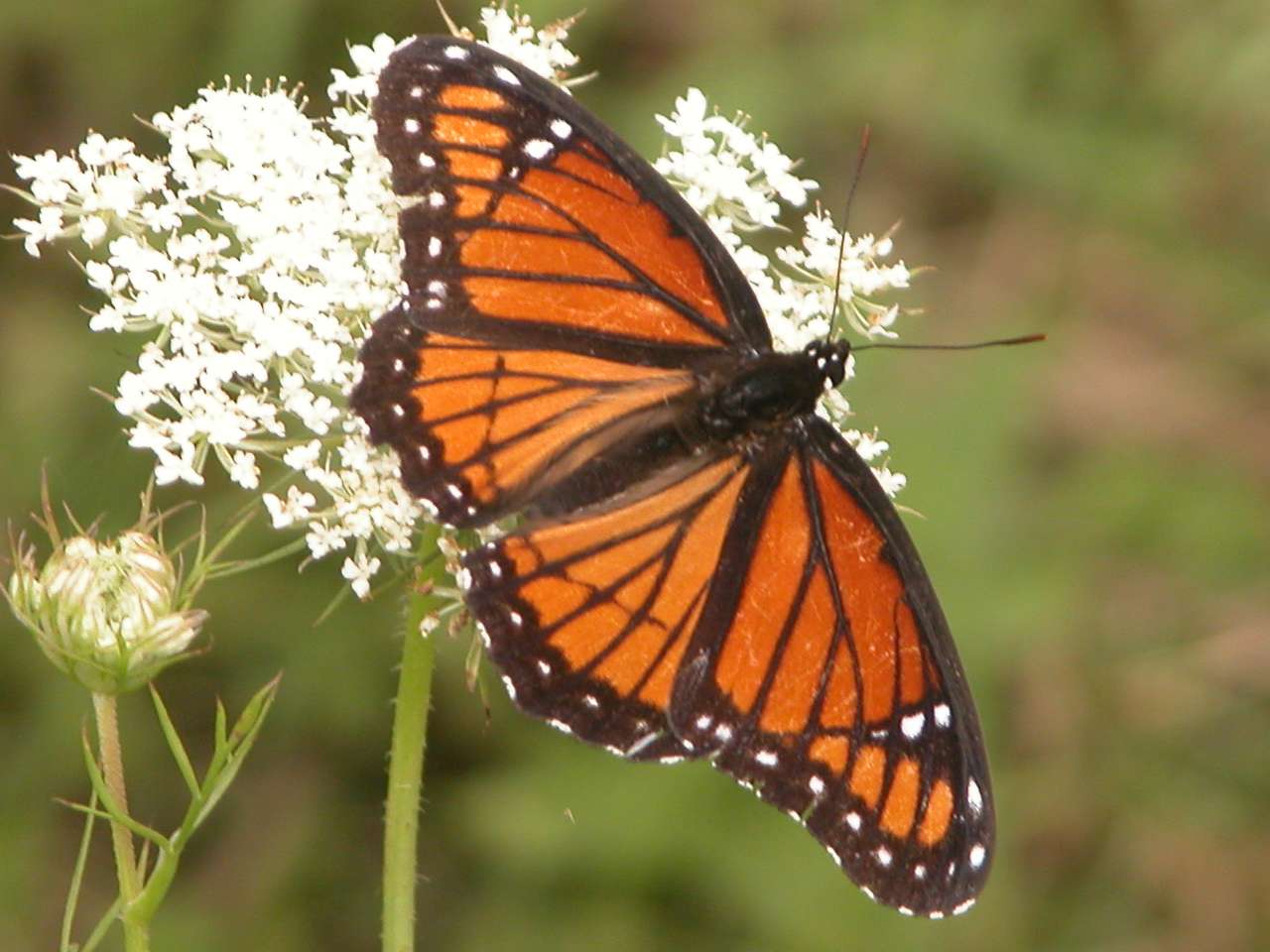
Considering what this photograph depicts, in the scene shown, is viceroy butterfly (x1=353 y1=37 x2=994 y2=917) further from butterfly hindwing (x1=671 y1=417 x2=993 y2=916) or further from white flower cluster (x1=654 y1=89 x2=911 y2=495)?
white flower cluster (x1=654 y1=89 x2=911 y2=495)

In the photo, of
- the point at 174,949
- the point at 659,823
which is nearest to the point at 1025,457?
the point at 659,823

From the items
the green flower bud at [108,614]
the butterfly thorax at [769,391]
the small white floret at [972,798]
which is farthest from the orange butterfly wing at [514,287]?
the small white floret at [972,798]

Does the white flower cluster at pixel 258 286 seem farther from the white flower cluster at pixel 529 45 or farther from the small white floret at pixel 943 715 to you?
the small white floret at pixel 943 715

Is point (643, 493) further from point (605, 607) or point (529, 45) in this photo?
point (529, 45)

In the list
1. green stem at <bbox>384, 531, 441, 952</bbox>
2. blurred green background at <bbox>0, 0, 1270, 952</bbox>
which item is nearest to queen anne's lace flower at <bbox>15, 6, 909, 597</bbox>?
green stem at <bbox>384, 531, 441, 952</bbox>

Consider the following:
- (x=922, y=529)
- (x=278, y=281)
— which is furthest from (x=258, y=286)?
(x=922, y=529)

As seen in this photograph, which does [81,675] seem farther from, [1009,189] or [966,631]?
[1009,189]
